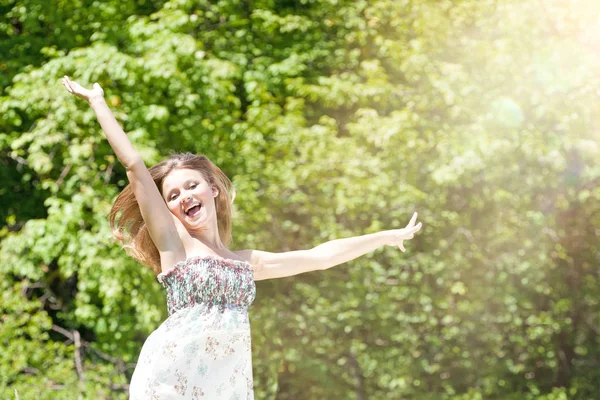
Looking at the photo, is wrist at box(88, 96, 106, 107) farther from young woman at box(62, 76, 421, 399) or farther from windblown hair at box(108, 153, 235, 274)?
windblown hair at box(108, 153, 235, 274)

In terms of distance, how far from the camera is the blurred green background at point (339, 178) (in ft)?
22.4

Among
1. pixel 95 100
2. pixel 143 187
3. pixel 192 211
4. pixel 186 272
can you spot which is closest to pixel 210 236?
pixel 192 211

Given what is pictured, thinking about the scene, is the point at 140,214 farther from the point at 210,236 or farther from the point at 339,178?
the point at 339,178

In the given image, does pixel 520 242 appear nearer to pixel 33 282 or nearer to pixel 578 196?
pixel 578 196

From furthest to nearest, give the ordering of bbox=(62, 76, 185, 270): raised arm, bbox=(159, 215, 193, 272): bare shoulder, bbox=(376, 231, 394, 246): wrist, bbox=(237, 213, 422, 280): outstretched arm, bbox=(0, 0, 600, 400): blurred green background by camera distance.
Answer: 1. bbox=(0, 0, 600, 400): blurred green background
2. bbox=(376, 231, 394, 246): wrist
3. bbox=(237, 213, 422, 280): outstretched arm
4. bbox=(159, 215, 193, 272): bare shoulder
5. bbox=(62, 76, 185, 270): raised arm

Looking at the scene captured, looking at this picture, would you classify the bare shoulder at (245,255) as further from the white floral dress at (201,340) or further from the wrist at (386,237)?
the wrist at (386,237)

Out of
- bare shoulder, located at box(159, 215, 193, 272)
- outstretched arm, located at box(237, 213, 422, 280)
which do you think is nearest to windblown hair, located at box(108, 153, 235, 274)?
bare shoulder, located at box(159, 215, 193, 272)

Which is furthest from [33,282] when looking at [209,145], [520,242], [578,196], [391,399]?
[578,196]

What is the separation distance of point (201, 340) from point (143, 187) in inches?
17.0

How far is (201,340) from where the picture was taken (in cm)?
261

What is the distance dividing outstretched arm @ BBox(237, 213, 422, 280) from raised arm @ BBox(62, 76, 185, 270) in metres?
0.30

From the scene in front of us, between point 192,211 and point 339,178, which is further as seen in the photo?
point 339,178

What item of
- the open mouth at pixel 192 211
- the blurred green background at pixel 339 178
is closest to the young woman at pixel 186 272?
the open mouth at pixel 192 211

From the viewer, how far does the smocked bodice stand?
8.73 feet
